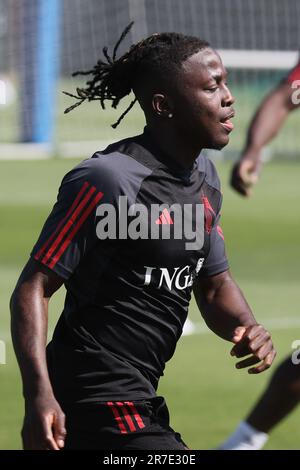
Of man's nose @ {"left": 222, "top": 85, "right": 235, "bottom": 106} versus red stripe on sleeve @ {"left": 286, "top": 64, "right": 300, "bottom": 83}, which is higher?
man's nose @ {"left": 222, "top": 85, "right": 235, "bottom": 106}

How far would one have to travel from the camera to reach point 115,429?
475cm

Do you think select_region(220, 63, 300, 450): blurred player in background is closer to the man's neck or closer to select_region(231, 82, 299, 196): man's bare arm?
select_region(231, 82, 299, 196): man's bare arm

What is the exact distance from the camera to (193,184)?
198 inches

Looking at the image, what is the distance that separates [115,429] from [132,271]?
1.89 ft

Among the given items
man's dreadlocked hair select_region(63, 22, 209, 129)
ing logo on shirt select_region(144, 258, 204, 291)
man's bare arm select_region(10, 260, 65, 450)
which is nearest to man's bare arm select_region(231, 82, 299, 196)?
man's dreadlocked hair select_region(63, 22, 209, 129)

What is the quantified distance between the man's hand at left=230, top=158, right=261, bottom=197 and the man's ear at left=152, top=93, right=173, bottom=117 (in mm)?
1512

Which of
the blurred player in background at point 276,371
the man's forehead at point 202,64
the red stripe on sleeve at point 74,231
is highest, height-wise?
Answer: the man's forehead at point 202,64

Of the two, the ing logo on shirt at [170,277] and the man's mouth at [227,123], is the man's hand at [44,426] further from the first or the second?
the man's mouth at [227,123]

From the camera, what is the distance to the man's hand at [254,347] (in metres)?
4.69

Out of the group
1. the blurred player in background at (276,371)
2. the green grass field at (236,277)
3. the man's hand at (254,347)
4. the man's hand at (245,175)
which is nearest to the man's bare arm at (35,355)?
the man's hand at (254,347)

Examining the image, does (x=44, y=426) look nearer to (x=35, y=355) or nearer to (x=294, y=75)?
(x=35, y=355)

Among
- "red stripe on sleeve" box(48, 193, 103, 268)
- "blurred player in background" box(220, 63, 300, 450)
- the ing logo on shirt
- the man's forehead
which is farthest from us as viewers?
"blurred player in background" box(220, 63, 300, 450)

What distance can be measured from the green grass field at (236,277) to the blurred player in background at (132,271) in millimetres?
2173

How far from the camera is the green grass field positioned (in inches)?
299
